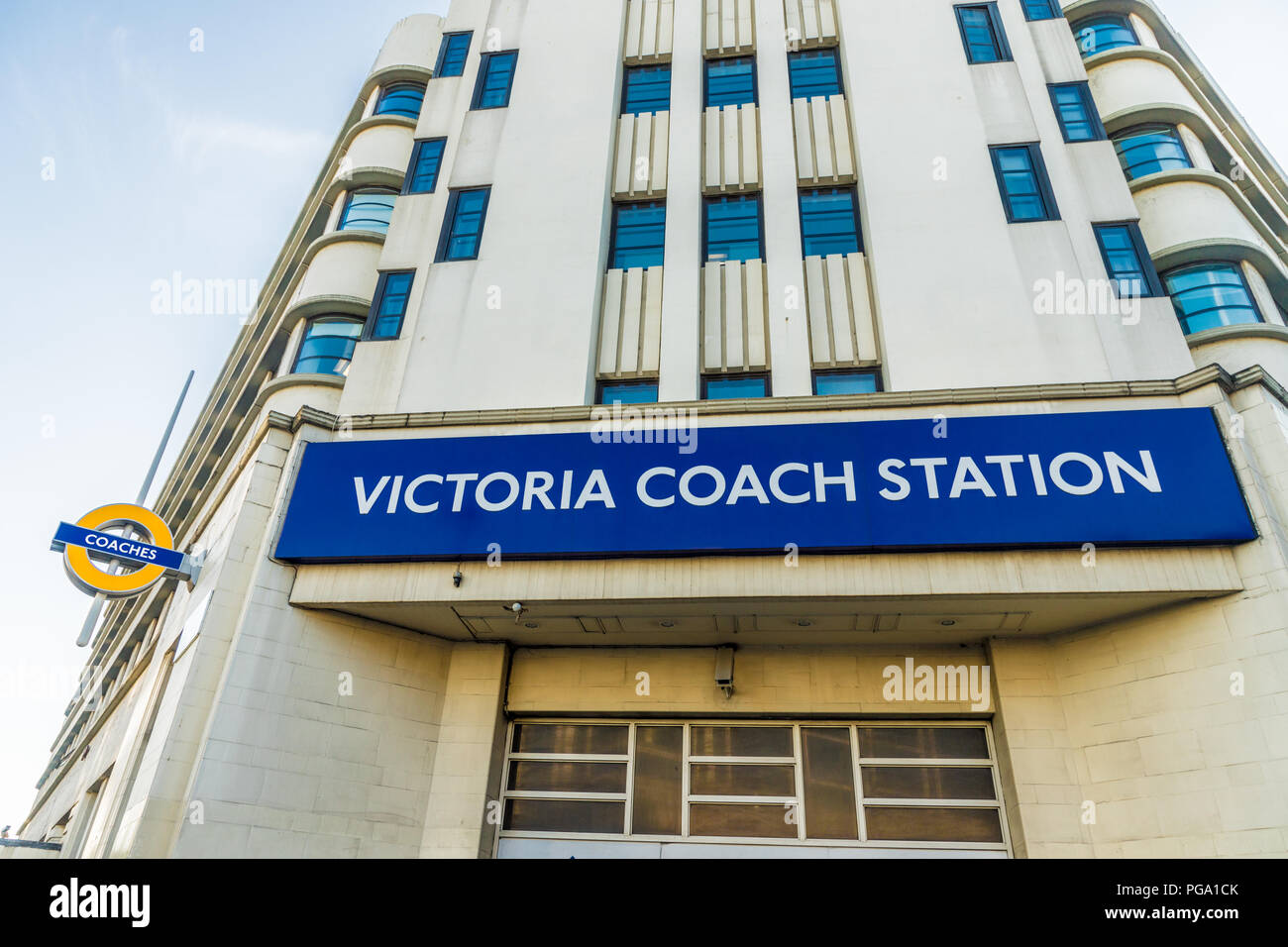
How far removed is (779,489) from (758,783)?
14.6 ft

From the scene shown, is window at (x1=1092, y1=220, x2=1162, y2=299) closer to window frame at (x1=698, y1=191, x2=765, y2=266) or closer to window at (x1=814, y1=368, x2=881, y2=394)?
window at (x1=814, y1=368, x2=881, y2=394)

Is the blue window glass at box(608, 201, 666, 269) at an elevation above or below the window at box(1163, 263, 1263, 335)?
above

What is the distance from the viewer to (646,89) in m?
19.7

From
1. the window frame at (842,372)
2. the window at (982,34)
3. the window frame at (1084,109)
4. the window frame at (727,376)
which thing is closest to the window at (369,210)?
the window frame at (727,376)

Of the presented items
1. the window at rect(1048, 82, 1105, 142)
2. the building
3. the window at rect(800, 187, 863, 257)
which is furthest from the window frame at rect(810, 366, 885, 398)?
the window at rect(1048, 82, 1105, 142)

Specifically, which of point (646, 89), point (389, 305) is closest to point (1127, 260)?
point (646, 89)

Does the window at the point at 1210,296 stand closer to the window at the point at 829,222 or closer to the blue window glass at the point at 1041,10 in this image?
the window at the point at 829,222

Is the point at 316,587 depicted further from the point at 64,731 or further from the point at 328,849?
the point at 64,731

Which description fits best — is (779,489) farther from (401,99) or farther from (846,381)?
(401,99)

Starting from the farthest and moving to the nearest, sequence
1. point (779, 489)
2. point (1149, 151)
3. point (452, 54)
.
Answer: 1. point (452, 54)
2. point (1149, 151)
3. point (779, 489)

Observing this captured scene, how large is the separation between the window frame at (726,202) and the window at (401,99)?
28.7ft

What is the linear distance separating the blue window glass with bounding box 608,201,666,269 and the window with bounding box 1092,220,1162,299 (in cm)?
843

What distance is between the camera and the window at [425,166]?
1812 centimetres

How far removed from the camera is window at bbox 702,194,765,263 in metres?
16.7
